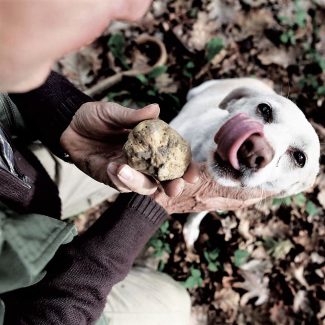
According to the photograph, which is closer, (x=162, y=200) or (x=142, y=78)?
(x=162, y=200)

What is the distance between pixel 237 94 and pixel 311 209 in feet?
4.60

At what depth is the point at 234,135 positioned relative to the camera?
2.06 meters

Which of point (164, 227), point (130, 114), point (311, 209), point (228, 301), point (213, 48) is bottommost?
point (228, 301)

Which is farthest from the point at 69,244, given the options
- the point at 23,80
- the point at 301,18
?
the point at 301,18

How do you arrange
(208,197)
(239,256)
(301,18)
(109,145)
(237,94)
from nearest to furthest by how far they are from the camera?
1. (109,145)
2. (208,197)
3. (237,94)
4. (239,256)
5. (301,18)

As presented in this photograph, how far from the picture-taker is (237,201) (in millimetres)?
3029

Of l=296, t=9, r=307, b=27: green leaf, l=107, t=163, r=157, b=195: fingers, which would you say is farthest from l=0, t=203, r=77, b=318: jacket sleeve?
l=296, t=9, r=307, b=27: green leaf

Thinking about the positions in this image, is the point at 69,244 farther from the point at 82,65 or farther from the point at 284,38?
the point at 284,38

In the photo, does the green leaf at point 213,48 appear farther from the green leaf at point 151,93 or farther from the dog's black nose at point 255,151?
the dog's black nose at point 255,151

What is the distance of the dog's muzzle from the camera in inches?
81.1

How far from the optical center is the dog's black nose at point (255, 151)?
212 cm

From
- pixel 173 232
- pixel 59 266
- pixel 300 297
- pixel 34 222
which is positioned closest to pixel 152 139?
pixel 34 222

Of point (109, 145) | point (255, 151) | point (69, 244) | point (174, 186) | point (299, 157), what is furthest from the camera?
point (299, 157)

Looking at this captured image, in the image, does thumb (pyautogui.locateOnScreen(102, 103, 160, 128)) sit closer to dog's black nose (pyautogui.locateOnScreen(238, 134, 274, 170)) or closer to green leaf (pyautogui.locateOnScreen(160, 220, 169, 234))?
dog's black nose (pyautogui.locateOnScreen(238, 134, 274, 170))
